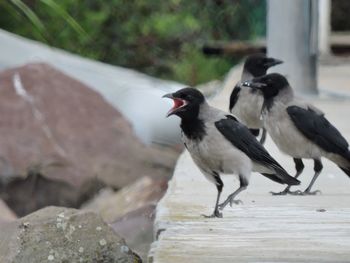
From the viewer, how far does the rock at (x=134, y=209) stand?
30.3ft

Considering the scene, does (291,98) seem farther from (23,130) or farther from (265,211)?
(23,130)

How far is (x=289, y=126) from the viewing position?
322 inches

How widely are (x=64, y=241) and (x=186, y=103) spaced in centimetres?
108

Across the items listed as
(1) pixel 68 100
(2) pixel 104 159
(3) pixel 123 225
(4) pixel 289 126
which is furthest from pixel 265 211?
(1) pixel 68 100

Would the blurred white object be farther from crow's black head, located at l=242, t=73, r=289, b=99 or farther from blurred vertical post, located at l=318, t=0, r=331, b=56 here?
crow's black head, located at l=242, t=73, r=289, b=99

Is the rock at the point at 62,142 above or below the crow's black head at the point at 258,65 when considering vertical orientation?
below

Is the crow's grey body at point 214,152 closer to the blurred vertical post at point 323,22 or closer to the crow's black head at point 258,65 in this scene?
the crow's black head at point 258,65

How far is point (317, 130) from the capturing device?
8188mm

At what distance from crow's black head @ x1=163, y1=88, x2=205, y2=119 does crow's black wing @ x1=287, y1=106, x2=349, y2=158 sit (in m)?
1.01

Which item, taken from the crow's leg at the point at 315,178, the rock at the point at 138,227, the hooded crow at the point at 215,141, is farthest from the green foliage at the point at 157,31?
the hooded crow at the point at 215,141

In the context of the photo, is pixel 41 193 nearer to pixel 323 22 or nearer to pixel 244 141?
pixel 244 141

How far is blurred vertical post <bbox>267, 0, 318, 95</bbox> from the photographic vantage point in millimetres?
14273

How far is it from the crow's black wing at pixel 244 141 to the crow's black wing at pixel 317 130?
1.82 ft

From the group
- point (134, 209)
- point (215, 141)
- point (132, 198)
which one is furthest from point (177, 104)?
point (132, 198)
